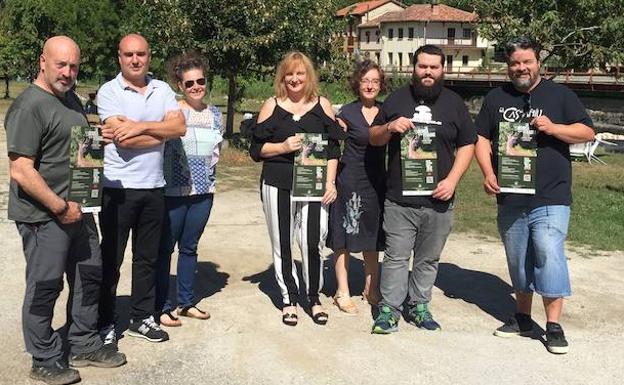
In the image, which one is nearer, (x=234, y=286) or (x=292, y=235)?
(x=292, y=235)

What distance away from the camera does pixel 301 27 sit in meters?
15.3

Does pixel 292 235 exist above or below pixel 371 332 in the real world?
above

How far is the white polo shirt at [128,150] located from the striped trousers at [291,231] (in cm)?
97

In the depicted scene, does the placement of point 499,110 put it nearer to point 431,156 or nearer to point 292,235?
point 431,156

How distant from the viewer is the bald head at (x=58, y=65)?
357 centimetres

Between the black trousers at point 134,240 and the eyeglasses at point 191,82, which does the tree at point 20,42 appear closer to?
the eyeglasses at point 191,82

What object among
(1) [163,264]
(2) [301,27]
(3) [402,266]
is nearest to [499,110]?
(3) [402,266]

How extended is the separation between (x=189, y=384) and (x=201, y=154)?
1.59 meters

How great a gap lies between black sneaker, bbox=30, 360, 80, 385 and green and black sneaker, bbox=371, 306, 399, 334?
6.57 ft

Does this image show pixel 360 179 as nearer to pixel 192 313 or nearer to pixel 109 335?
pixel 192 313

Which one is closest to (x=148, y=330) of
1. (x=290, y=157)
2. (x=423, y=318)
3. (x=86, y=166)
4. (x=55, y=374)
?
(x=55, y=374)

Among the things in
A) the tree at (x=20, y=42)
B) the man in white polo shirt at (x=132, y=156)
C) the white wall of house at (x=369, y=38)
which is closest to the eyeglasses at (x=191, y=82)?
→ the man in white polo shirt at (x=132, y=156)

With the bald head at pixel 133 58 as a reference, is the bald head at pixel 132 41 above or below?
above

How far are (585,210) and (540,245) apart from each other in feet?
18.6
